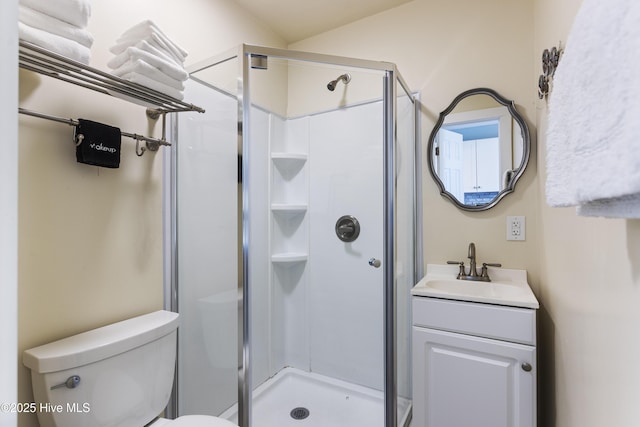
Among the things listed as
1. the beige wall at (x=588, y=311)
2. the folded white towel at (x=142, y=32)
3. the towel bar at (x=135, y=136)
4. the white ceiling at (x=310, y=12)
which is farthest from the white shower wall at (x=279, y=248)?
the beige wall at (x=588, y=311)

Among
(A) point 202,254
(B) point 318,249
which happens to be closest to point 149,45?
(A) point 202,254

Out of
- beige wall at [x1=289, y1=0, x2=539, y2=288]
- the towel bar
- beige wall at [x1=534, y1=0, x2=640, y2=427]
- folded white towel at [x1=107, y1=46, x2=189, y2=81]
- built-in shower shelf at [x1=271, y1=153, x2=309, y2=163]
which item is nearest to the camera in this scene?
beige wall at [x1=534, y1=0, x2=640, y2=427]

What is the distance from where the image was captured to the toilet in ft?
3.07

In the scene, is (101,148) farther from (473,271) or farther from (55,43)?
(473,271)

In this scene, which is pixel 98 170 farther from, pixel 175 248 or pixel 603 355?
pixel 603 355

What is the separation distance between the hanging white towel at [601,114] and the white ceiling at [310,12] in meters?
1.75

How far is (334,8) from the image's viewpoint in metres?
1.95

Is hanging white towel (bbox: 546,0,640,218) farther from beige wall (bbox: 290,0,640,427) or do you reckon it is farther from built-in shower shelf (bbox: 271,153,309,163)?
built-in shower shelf (bbox: 271,153,309,163)

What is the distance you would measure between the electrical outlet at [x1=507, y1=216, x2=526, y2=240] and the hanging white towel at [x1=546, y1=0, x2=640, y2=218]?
1.24 metres

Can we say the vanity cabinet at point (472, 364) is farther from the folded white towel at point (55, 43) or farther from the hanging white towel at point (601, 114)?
the folded white towel at point (55, 43)

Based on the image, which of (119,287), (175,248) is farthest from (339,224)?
(119,287)

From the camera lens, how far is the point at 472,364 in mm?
1281

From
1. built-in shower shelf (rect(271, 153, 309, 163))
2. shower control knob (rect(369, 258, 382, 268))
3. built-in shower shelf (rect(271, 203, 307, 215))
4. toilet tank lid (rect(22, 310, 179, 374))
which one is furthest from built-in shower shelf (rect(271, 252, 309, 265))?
toilet tank lid (rect(22, 310, 179, 374))

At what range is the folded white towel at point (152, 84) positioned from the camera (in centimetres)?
109
